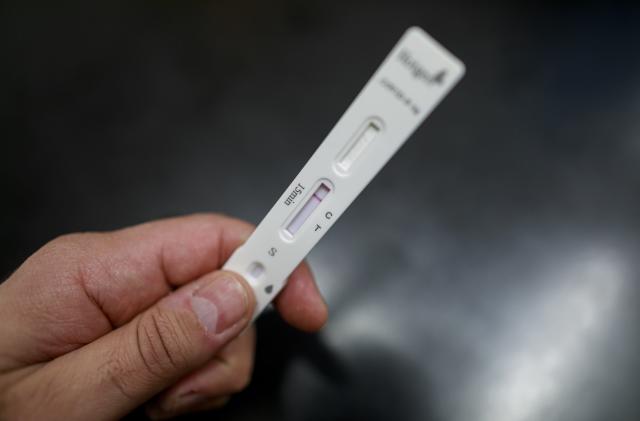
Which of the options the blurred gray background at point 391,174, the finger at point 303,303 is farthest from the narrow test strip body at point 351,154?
the blurred gray background at point 391,174

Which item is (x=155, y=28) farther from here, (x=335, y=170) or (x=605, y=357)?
(x=605, y=357)

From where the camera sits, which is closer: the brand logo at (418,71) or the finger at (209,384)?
the brand logo at (418,71)

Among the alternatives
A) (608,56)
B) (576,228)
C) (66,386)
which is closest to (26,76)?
(66,386)

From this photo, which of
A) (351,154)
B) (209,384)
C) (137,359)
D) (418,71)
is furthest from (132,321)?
(418,71)

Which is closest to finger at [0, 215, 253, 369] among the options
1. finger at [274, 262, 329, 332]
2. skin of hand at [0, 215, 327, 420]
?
skin of hand at [0, 215, 327, 420]

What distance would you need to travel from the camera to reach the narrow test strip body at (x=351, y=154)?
0.48m

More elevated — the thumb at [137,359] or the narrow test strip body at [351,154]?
the narrow test strip body at [351,154]

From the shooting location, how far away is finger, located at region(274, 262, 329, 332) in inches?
33.7

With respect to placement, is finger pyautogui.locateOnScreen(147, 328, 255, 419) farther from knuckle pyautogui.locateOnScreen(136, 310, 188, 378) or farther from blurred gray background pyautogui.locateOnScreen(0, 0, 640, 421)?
knuckle pyautogui.locateOnScreen(136, 310, 188, 378)

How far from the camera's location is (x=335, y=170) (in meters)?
0.57

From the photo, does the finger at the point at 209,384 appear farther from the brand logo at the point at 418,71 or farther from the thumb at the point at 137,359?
the brand logo at the point at 418,71

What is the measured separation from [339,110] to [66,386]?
817 mm

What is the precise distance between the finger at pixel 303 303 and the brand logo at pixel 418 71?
0.47m

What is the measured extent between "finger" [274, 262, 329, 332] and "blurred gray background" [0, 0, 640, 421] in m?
0.10
